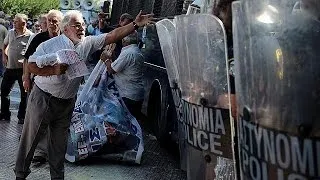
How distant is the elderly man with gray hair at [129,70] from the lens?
709 centimetres

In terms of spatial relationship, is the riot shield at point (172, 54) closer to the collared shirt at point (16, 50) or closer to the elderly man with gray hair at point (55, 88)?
the elderly man with gray hair at point (55, 88)

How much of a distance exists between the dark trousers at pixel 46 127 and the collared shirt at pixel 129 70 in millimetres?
2093

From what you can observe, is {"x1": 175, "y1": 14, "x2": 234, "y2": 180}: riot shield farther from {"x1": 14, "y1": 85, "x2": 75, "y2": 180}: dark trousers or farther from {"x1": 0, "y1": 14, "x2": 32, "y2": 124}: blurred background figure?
{"x1": 0, "y1": 14, "x2": 32, "y2": 124}: blurred background figure

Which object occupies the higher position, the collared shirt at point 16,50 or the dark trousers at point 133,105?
the collared shirt at point 16,50

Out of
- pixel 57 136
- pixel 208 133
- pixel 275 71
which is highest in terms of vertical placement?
pixel 275 71

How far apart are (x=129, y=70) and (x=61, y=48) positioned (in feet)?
8.25

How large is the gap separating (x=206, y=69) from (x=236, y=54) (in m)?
0.61

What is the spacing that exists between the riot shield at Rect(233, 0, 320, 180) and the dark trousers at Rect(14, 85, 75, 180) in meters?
3.18

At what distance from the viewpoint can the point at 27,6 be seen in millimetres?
45188

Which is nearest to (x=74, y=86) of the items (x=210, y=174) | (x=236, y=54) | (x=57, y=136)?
(x=57, y=136)

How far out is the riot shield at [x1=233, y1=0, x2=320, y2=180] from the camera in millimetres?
1666

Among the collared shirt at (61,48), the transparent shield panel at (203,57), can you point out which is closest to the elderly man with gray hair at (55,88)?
the collared shirt at (61,48)

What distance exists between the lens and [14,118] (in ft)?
30.6

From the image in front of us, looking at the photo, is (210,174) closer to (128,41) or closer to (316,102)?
(316,102)
